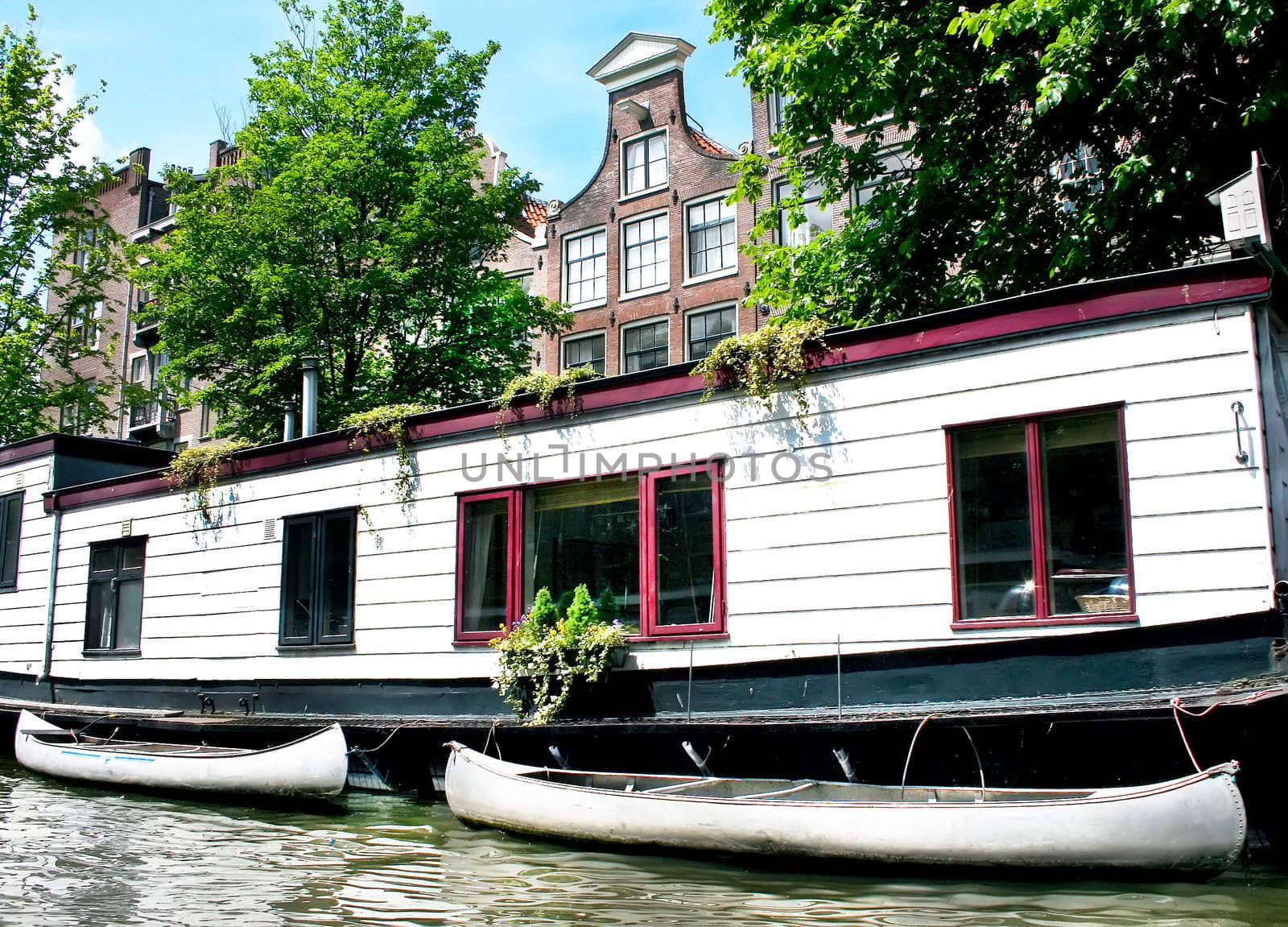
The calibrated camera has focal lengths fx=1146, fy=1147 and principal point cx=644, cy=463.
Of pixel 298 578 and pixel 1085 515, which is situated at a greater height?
pixel 1085 515

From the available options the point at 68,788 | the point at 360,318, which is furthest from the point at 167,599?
the point at 360,318

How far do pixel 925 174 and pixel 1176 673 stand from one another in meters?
8.42

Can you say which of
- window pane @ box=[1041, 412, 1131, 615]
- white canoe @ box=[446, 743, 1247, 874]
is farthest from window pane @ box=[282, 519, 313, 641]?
window pane @ box=[1041, 412, 1131, 615]

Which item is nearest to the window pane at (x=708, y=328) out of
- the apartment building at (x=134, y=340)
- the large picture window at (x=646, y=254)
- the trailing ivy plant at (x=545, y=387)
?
the large picture window at (x=646, y=254)

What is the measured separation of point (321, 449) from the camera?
12.2m

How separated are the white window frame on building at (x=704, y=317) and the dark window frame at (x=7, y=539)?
13757 millimetres

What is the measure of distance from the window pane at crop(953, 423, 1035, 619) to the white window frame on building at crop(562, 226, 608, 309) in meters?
19.9

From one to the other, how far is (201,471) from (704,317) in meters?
14.6

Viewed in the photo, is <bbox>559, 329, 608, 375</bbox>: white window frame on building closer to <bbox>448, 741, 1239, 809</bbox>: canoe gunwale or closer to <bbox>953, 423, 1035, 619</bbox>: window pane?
<bbox>448, 741, 1239, 809</bbox>: canoe gunwale

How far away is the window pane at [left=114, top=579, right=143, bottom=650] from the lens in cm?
1394

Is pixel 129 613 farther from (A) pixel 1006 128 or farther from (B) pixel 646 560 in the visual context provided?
(A) pixel 1006 128

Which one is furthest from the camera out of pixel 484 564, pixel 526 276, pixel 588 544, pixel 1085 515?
pixel 526 276

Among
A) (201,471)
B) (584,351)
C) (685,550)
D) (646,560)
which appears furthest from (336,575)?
(584,351)

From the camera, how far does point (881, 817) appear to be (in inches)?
270
